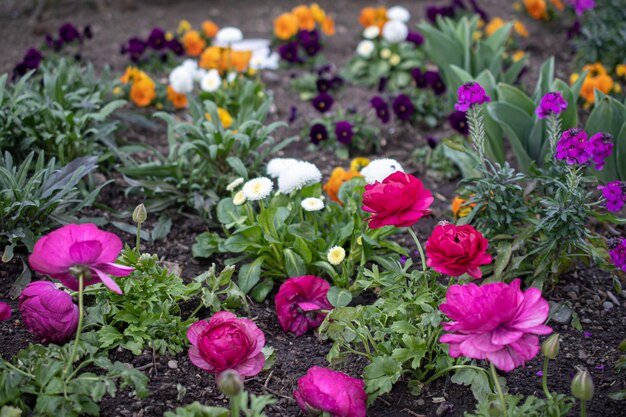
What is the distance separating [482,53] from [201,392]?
7.56 feet

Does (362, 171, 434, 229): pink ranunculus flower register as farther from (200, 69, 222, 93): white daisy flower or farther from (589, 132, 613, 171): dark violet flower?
(200, 69, 222, 93): white daisy flower

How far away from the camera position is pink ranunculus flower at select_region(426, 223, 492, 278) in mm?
1898

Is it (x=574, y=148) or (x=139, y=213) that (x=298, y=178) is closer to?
(x=139, y=213)

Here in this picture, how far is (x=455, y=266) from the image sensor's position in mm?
1905

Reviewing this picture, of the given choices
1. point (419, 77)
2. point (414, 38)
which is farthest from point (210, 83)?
point (414, 38)

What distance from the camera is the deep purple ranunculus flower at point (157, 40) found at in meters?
4.25

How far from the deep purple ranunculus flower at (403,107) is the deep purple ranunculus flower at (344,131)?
300 mm

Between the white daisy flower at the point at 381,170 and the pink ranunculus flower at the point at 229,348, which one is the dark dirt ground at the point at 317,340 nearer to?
the pink ranunculus flower at the point at 229,348

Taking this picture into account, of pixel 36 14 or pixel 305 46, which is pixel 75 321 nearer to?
pixel 305 46

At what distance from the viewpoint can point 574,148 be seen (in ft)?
7.23

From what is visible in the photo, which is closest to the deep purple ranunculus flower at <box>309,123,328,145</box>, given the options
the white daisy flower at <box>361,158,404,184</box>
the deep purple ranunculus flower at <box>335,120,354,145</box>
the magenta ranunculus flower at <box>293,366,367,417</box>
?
the deep purple ranunculus flower at <box>335,120,354,145</box>

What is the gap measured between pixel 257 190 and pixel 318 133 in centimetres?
116

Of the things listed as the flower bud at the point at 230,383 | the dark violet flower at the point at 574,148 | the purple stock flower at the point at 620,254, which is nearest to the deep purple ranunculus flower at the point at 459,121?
the dark violet flower at the point at 574,148

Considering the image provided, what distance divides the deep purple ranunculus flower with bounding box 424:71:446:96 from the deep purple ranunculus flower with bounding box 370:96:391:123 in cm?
32
